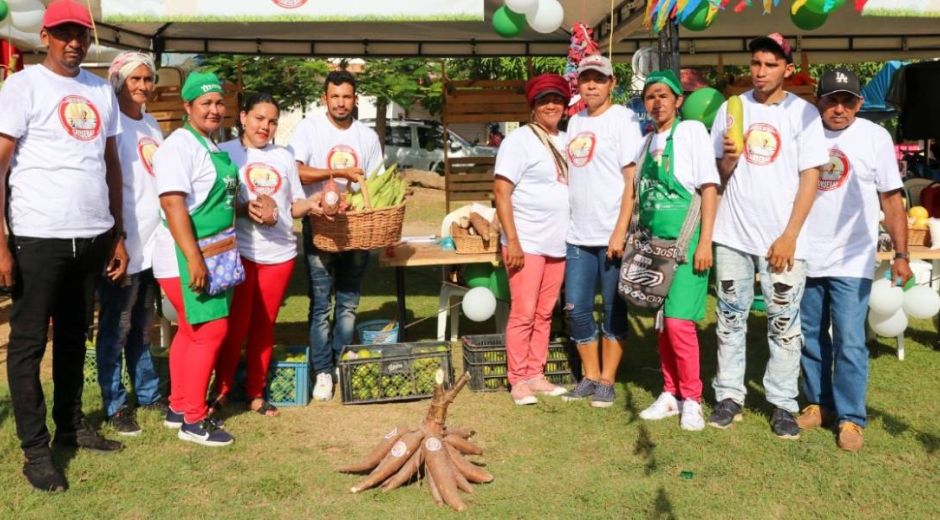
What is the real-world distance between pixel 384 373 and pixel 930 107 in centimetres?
915

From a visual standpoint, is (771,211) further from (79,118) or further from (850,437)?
(79,118)

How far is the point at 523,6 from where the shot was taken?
6.47m

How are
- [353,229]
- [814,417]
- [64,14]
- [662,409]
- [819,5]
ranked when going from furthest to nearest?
1. [819,5]
2. [353,229]
3. [662,409]
4. [814,417]
5. [64,14]

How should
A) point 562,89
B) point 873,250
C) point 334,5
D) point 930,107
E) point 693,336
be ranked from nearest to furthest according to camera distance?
1. point 873,250
2. point 693,336
3. point 562,89
4. point 334,5
5. point 930,107

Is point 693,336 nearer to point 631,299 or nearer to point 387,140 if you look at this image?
point 631,299

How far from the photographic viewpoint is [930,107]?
36.7ft

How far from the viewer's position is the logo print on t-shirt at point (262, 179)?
4.70m

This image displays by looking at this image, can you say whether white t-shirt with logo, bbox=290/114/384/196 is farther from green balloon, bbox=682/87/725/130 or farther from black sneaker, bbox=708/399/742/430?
black sneaker, bbox=708/399/742/430

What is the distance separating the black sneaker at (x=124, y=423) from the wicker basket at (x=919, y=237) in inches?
217

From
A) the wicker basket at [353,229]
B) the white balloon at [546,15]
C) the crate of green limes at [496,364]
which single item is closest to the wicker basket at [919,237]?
the crate of green limes at [496,364]

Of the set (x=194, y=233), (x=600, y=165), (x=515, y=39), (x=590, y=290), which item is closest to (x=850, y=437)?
(x=590, y=290)

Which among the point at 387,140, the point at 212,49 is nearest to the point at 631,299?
the point at 212,49

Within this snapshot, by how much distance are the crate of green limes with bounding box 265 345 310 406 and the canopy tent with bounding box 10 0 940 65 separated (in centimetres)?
405

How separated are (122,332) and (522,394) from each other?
2.31 metres
